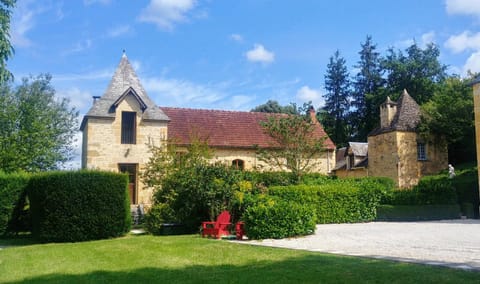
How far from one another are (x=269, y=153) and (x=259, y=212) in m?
13.0

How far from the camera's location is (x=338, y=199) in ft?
64.2

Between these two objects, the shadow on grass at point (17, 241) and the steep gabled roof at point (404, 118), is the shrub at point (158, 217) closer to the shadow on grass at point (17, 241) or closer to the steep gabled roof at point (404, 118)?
the shadow on grass at point (17, 241)

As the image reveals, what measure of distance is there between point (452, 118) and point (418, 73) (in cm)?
1537

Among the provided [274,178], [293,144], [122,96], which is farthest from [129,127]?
[293,144]

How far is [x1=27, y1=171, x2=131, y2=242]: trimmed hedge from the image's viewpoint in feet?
46.8

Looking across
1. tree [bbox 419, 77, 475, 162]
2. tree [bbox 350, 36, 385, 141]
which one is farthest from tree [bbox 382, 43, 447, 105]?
tree [bbox 419, 77, 475, 162]

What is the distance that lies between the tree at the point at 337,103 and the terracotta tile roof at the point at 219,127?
21713 mm

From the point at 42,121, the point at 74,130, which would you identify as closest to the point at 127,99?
the point at 42,121

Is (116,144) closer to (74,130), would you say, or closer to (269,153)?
(269,153)

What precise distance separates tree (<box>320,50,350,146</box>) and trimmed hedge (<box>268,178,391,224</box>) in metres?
31.4

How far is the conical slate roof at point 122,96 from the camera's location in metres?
24.2

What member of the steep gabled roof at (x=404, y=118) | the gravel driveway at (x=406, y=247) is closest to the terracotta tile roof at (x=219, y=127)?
the steep gabled roof at (x=404, y=118)

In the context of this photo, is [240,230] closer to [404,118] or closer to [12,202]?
[12,202]

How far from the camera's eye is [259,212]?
41.7 ft
